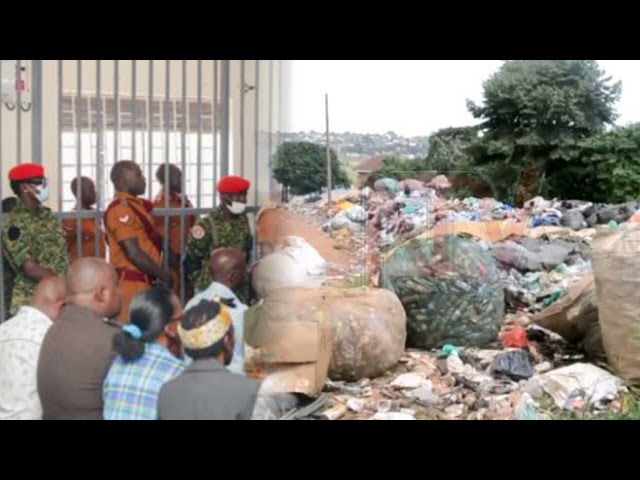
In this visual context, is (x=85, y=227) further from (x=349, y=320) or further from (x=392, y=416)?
(x=392, y=416)

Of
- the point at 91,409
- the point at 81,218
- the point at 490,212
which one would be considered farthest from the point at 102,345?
the point at 490,212

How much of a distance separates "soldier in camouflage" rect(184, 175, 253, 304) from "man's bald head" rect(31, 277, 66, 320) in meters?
0.57

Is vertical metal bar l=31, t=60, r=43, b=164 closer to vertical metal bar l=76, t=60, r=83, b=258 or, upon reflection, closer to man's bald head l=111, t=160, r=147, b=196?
vertical metal bar l=76, t=60, r=83, b=258

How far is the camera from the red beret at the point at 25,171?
406 centimetres

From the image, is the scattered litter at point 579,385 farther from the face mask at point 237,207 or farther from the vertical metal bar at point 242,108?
the vertical metal bar at point 242,108

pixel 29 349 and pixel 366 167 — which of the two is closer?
pixel 29 349

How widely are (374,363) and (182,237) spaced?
1.09 meters

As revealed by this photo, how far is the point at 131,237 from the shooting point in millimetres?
4121

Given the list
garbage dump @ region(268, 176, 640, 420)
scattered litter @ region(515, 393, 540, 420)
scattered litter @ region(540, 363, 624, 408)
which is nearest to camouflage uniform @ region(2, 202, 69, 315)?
garbage dump @ region(268, 176, 640, 420)

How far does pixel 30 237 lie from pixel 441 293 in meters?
2.04

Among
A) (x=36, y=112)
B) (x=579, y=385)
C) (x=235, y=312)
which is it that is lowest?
(x=579, y=385)

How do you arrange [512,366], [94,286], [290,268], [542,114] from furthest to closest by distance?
[542,114]
[512,366]
[290,268]
[94,286]

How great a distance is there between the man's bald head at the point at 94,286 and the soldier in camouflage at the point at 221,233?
0.34m

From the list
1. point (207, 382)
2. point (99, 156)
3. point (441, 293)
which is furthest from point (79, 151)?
point (441, 293)
